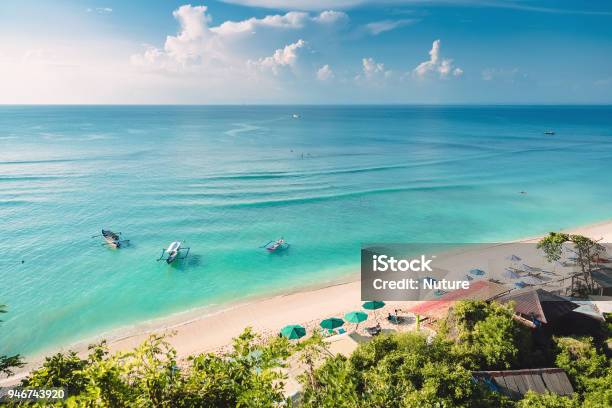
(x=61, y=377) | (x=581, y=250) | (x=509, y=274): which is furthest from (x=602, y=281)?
(x=61, y=377)

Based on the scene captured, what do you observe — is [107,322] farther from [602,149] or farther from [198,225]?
[602,149]

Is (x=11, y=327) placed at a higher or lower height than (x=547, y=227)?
lower

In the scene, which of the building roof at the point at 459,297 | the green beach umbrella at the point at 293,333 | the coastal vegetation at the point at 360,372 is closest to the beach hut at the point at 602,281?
the building roof at the point at 459,297

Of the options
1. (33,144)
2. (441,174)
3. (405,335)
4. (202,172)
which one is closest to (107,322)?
(405,335)

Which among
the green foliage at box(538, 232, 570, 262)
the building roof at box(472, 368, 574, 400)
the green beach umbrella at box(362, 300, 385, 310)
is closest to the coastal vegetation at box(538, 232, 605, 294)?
the green foliage at box(538, 232, 570, 262)

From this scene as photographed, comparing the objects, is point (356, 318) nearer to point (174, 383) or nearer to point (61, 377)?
point (61, 377)

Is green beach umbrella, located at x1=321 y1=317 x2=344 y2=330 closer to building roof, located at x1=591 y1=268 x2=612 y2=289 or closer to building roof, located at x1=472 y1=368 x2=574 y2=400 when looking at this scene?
building roof, located at x1=472 y1=368 x2=574 y2=400

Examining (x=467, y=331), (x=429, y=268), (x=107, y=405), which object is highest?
(x=107, y=405)
